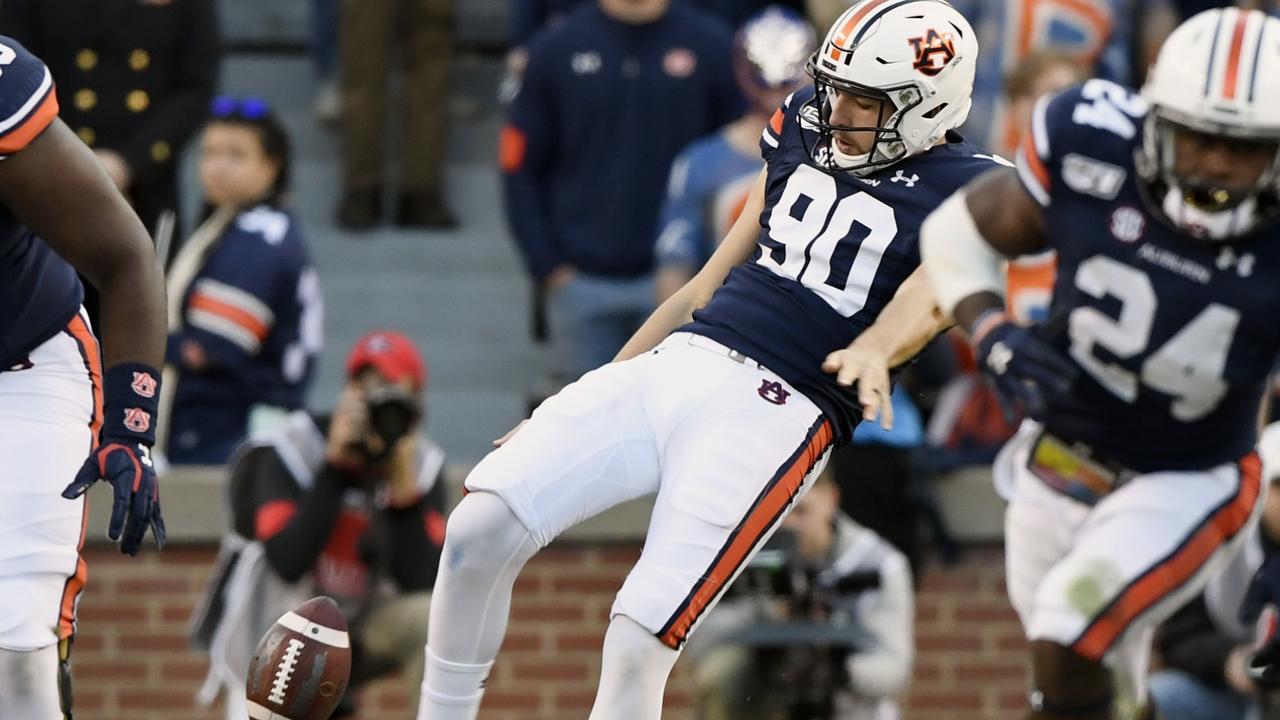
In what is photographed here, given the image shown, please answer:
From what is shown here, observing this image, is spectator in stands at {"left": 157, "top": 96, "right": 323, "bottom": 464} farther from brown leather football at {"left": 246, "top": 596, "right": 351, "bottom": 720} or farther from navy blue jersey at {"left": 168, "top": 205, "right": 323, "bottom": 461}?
brown leather football at {"left": 246, "top": 596, "right": 351, "bottom": 720}

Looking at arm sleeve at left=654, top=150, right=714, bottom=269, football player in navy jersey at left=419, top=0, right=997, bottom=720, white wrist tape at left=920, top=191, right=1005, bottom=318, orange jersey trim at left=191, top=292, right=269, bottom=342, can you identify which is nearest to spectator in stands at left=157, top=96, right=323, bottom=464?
orange jersey trim at left=191, top=292, right=269, bottom=342

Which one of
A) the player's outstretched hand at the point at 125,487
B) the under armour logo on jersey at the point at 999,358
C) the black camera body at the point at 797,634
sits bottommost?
the black camera body at the point at 797,634

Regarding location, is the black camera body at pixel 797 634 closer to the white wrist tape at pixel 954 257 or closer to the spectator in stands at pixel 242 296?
the spectator in stands at pixel 242 296

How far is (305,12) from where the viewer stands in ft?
35.8

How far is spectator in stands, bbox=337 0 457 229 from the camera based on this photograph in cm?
943

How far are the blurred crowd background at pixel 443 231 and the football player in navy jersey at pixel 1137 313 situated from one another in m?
1.47

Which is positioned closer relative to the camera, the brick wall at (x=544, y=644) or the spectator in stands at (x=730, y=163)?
the spectator in stands at (x=730, y=163)

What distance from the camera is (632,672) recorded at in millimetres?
5480

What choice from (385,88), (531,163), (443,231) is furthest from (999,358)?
(443,231)

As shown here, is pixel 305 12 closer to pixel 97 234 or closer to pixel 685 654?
pixel 685 654

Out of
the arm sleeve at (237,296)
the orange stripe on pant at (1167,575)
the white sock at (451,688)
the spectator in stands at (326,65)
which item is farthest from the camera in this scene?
the spectator in stands at (326,65)

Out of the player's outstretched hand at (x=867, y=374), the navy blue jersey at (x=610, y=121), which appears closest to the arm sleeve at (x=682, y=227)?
the navy blue jersey at (x=610, y=121)

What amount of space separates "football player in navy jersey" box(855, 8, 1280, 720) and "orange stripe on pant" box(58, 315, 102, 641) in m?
1.63

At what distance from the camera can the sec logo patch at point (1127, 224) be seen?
576cm
